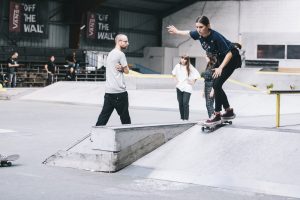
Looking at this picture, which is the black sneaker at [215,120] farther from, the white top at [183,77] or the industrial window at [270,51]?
the industrial window at [270,51]

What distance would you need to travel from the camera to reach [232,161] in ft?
23.1

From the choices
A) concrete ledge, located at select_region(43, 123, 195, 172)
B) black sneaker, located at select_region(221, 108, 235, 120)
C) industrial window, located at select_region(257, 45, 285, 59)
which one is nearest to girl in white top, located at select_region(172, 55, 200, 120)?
black sneaker, located at select_region(221, 108, 235, 120)

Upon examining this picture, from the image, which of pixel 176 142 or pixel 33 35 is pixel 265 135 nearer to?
pixel 176 142

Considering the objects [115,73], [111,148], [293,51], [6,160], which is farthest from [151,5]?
[111,148]

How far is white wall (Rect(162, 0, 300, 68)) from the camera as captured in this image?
4256 cm

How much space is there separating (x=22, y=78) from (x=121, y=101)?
25.9 meters

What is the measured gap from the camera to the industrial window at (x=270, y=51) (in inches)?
1685

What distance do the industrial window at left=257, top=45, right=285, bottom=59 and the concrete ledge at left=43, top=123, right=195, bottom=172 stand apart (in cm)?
3598

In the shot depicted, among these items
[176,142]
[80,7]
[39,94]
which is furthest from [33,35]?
[176,142]

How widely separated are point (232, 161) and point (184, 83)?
214 inches

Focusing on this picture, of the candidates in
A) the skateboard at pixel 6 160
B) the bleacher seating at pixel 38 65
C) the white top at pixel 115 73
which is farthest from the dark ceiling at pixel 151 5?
the skateboard at pixel 6 160

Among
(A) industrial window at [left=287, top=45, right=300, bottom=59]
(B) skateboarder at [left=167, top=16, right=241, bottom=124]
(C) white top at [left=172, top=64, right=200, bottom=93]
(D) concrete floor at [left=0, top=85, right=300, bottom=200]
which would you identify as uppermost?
(A) industrial window at [left=287, top=45, right=300, bottom=59]

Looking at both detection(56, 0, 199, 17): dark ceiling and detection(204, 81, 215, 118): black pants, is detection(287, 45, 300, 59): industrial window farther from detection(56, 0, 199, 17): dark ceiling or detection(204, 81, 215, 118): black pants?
detection(204, 81, 215, 118): black pants

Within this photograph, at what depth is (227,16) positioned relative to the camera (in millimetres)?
45500
